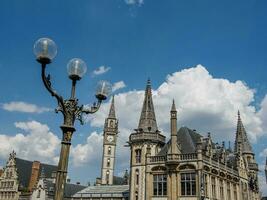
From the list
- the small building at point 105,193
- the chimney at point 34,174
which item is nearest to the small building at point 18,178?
the chimney at point 34,174

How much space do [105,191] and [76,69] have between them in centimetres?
5829

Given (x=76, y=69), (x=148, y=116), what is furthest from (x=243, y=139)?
(x=76, y=69)

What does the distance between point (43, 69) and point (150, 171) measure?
118ft

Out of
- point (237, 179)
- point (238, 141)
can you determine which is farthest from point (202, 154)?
point (238, 141)

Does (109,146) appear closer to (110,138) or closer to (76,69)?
(110,138)

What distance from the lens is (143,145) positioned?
1871 inches

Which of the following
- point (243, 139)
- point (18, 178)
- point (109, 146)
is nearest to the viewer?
point (18, 178)

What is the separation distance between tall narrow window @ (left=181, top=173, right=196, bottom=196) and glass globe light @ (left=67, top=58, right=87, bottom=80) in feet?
107

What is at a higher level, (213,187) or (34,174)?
(34,174)

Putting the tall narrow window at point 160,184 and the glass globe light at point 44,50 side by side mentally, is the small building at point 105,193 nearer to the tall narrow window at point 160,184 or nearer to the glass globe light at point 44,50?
the tall narrow window at point 160,184

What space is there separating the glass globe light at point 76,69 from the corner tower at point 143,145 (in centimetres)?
3485

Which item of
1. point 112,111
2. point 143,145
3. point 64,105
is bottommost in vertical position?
point 64,105

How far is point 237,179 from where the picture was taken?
52.3 metres

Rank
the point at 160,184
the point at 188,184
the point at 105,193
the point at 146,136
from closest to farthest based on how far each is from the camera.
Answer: the point at 188,184, the point at 160,184, the point at 146,136, the point at 105,193
